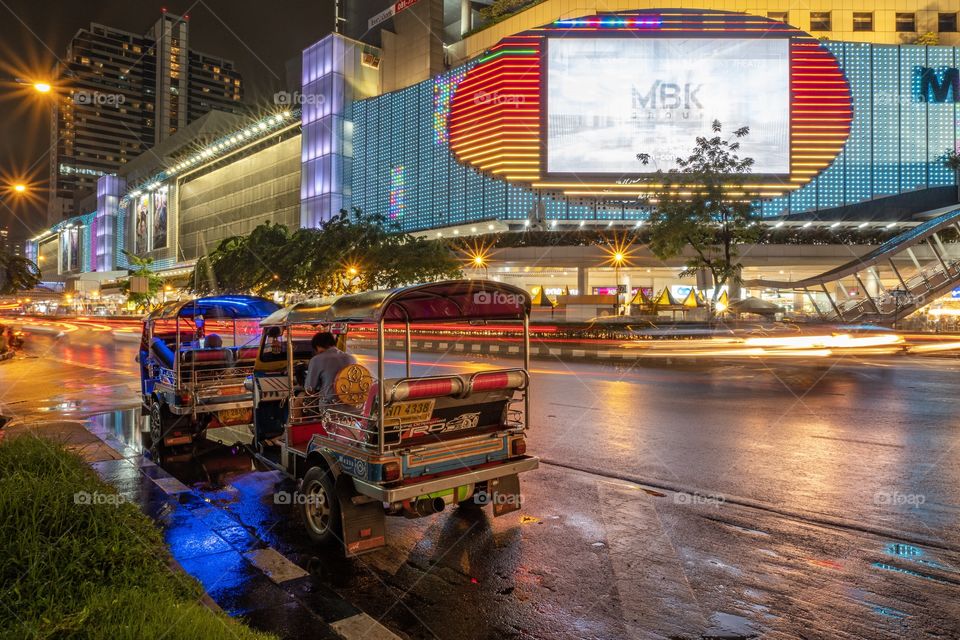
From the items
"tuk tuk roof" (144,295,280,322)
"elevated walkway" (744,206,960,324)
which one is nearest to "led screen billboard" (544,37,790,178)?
"elevated walkway" (744,206,960,324)

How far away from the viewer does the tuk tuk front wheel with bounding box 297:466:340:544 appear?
205 inches

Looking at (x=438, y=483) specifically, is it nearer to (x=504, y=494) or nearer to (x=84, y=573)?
(x=504, y=494)

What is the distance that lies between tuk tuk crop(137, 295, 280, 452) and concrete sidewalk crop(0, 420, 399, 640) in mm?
1414

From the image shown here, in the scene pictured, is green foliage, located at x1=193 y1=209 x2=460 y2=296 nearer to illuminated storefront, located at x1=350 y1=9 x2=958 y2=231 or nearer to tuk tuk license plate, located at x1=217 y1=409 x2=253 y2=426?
illuminated storefront, located at x1=350 y1=9 x2=958 y2=231

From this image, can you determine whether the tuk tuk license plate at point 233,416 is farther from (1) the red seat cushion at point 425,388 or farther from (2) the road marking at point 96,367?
(2) the road marking at point 96,367

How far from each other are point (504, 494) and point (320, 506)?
167cm

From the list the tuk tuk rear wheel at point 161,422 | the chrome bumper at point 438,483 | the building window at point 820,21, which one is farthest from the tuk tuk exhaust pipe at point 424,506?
the building window at point 820,21

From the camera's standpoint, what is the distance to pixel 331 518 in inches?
205

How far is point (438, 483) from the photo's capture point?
5.00 m

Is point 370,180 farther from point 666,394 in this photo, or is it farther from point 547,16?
point 666,394

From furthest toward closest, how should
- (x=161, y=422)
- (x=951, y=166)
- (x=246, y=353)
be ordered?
(x=951, y=166)
(x=246, y=353)
(x=161, y=422)

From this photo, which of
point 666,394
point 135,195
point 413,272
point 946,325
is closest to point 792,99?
point 946,325

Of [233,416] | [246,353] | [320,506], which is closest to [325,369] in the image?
[320,506]

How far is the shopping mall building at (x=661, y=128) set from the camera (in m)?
53.0
